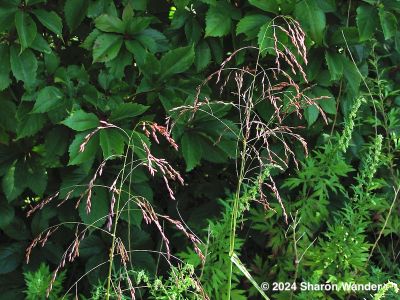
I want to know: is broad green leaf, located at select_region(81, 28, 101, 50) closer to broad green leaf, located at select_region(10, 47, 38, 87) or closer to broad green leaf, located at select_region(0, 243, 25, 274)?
broad green leaf, located at select_region(10, 47, 38, 87)

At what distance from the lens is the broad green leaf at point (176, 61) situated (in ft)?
8.04

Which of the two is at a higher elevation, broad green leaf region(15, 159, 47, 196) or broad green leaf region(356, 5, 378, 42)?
broad green leaf region(356, 5, 378, 42)

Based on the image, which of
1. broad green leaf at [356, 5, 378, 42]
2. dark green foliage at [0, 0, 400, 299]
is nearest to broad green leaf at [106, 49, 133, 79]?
dark green foliage at [0, 0, 400, 299]

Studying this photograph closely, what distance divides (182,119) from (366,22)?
31.4 inches

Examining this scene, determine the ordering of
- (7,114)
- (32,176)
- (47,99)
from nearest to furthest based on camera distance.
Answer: (47,99) → (7,114) → (32,176)

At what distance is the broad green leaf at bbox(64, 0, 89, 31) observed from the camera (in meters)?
2.39

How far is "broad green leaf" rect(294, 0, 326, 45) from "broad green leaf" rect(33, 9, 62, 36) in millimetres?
870

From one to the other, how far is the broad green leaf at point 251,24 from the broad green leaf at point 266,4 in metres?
0.03

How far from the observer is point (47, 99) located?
2.37 meters

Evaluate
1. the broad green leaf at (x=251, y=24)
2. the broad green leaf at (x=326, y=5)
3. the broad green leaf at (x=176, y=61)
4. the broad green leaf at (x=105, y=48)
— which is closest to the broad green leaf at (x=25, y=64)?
the broad green leaf at (x=105, y=48)

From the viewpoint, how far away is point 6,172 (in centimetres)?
261

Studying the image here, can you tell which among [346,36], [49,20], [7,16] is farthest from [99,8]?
[346,36]

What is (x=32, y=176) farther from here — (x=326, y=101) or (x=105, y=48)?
(x=326, y=101)

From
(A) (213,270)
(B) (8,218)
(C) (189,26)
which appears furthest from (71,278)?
(C) (189,26)
